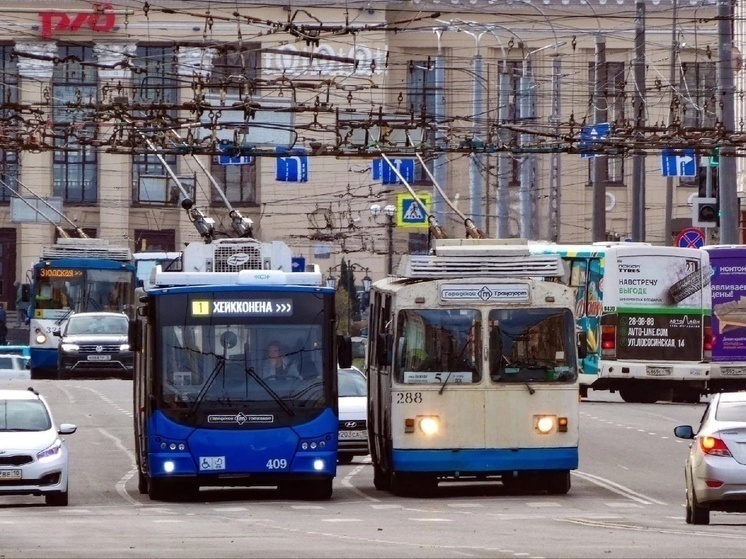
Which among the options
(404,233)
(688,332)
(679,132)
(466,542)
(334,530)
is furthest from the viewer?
(404,233)

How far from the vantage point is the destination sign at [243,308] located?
845 inches

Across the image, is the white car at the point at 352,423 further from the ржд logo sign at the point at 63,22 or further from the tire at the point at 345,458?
the ржд logo sign at the point at 63,22

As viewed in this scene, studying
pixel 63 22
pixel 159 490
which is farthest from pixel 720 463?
pixel 63 22

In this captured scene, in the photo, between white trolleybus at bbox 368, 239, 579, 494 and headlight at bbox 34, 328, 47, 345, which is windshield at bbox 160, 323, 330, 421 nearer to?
white trolleybus at bbox 368, 239, 579, 494

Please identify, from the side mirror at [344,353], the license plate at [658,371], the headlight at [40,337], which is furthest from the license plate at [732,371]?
the headlight at [40,337]

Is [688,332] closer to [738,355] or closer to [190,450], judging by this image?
[738,355]

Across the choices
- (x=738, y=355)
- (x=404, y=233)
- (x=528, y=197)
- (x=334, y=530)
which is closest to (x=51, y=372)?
(x=528, y=197)

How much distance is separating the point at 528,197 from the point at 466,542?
114 feet

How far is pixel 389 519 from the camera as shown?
61.5 ft

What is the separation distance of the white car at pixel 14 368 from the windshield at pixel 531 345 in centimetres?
3336

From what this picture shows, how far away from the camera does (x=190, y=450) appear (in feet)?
68.6

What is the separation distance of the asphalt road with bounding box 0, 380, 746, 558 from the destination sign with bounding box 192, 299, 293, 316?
6.24 ft

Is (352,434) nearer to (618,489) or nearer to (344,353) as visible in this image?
(618,489)

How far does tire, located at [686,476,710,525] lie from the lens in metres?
17.7
